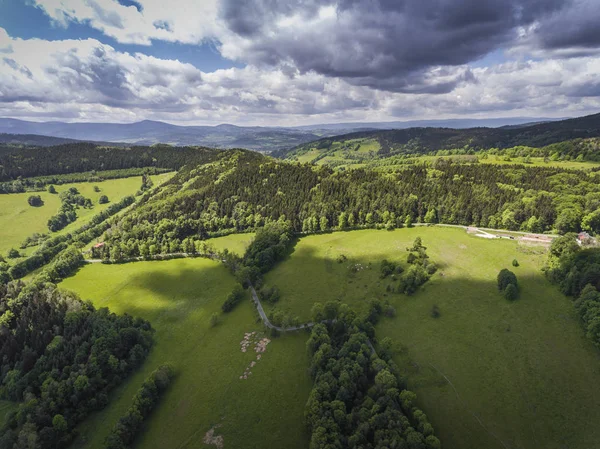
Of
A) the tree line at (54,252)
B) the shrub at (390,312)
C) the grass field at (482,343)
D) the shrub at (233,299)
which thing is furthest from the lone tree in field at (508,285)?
the tree line at (54,252)

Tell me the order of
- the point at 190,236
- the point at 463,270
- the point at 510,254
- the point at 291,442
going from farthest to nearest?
the point at 190,236 < the point at 510,254 < the point at 463,270 < the point at 291,442

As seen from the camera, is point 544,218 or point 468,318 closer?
point 468,318

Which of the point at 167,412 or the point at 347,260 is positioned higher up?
the point at 347,260

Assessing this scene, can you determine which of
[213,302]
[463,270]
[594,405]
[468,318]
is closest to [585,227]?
[463,270]

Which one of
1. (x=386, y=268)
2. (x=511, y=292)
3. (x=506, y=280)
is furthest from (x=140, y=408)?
(x=506, y=280)

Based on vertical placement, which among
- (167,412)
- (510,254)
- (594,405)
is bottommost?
(167,412)

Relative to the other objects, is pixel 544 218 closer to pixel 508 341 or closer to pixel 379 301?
pixel 508 341

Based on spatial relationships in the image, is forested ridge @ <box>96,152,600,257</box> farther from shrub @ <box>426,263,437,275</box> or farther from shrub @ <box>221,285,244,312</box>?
shrub @ <box>221,285,244,312</box>
